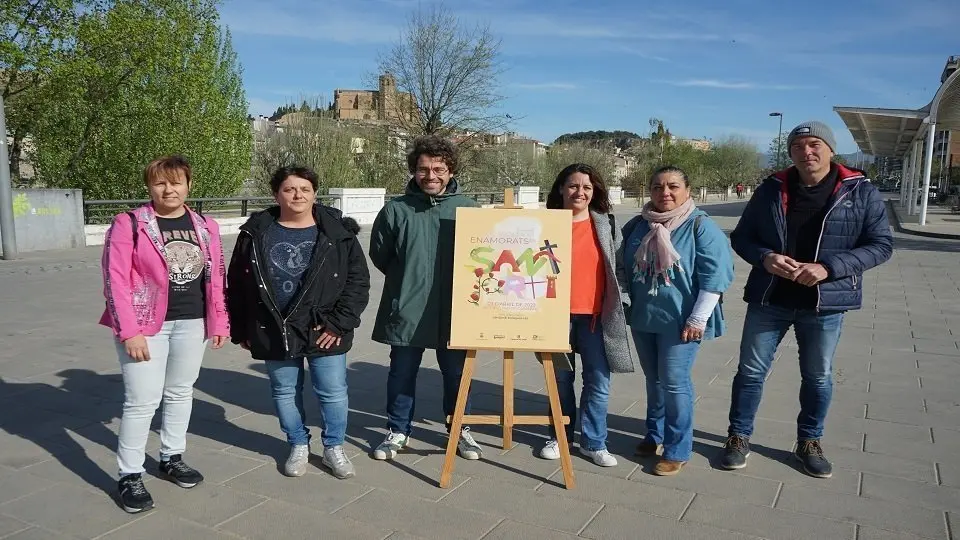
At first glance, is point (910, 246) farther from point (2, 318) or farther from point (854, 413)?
point (2, 318)

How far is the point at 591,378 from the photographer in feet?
12.9

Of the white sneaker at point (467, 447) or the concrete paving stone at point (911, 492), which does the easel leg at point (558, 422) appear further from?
the concrete paving stone at point (911, 492)

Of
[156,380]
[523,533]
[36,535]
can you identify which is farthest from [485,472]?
[36,535]

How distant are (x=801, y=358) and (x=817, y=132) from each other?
3.97 ft

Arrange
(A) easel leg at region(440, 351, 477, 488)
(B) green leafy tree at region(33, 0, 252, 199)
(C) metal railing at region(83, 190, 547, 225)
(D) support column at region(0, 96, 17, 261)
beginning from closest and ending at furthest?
(A) easel leg at region(440, 351, 477, 488) → (D) support column at region(0, 96, 17, 261) → (C) metal railing at region(83, 190, 547, 225) → (B) green leafy tree at region(33, 0, 252, 199)

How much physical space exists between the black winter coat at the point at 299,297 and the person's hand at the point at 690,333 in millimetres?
1687

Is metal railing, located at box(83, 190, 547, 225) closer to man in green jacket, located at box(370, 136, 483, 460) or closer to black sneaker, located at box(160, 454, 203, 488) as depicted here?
man in green jacket, located at box(370, 136, 483, 460)

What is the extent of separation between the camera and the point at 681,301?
3.65 m

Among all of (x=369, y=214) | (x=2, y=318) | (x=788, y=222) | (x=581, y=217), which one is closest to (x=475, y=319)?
(x=581, y=217)

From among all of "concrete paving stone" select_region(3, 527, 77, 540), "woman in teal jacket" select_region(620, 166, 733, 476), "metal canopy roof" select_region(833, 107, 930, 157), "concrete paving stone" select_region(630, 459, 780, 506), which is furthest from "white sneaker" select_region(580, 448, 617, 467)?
"metal canopy roof" select_region(833, 107, 930, 157)

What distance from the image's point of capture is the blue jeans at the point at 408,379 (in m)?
3.98

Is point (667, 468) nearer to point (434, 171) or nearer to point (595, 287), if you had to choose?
point (595, 287)

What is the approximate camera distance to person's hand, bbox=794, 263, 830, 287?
3531 millimetres

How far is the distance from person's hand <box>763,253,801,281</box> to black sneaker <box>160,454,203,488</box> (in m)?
3.14
